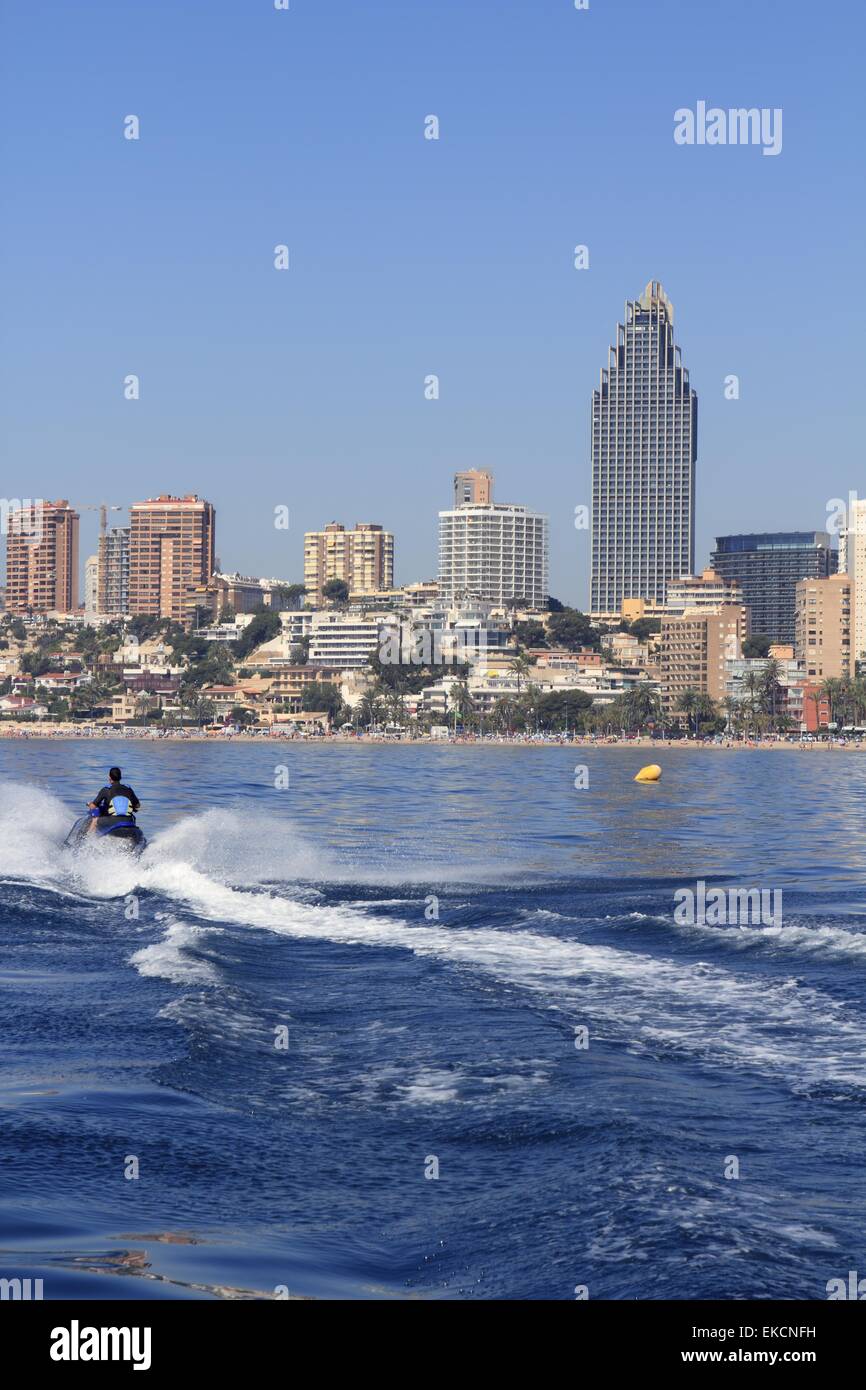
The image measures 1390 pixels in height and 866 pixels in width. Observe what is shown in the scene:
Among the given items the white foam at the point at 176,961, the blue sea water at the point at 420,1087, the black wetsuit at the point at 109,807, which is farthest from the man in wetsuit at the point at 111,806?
the white foam at the point at 176,961

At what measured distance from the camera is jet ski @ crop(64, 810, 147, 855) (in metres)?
30.8

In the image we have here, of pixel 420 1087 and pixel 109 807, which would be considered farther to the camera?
pixel 109 807

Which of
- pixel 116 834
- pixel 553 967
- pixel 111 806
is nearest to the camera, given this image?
pixel 553 967

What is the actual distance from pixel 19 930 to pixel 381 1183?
12444mm

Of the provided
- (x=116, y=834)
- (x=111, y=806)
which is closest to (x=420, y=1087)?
(x=116, y=834)

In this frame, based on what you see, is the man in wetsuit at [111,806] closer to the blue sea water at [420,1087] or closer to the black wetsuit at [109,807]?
the black wetsuit at [109,807]

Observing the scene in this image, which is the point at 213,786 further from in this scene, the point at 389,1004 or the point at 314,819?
the point at 389,1004

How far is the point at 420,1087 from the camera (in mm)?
13273

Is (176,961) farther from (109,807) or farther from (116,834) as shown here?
(109,807)

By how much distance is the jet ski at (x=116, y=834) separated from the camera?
30.8 m

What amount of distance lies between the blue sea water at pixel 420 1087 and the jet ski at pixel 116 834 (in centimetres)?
53

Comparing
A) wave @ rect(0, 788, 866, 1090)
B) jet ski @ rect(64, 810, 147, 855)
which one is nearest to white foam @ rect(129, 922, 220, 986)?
wave @ rect(0, 788, 866, 1090)

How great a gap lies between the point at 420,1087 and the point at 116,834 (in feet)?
60.8
